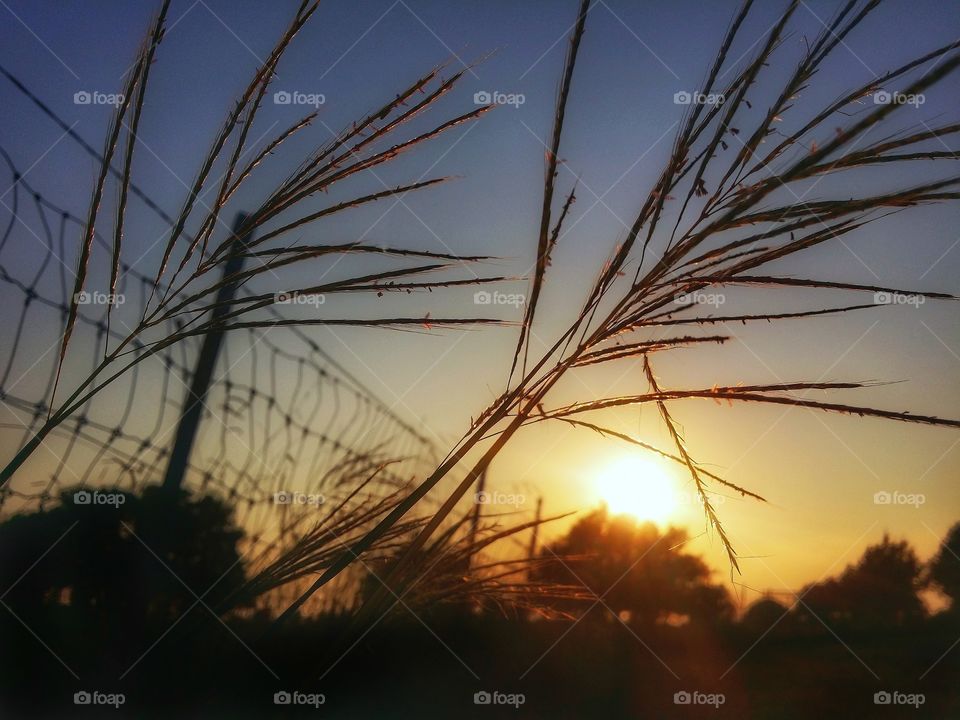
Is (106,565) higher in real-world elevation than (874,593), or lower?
higher

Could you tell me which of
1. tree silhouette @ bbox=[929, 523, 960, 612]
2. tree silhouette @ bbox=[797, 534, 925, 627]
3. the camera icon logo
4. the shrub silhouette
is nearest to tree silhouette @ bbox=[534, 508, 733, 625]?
tree silhouette @ bbox=[797, 534, 925, 627]

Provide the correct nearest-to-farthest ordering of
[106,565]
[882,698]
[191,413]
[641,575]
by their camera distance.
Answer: [106,565] → [191,413] → [882,698] → [641,575]

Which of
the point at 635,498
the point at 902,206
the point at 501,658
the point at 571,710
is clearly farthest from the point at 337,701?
the point at 902,206

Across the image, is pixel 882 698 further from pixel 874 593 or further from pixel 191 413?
pixel 191 413

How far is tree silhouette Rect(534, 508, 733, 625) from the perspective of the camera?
1.42 metres

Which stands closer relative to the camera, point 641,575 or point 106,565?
point 106,565

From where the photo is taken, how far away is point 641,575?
1587mm

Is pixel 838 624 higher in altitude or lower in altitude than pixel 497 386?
lower

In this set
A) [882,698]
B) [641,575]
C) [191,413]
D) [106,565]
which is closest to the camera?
[106,565]

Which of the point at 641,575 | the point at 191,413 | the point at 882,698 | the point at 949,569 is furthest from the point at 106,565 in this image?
the point at 949,569

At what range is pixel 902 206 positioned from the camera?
0.54 meters

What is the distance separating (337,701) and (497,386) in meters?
0.78

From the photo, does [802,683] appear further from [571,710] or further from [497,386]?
[497,386]

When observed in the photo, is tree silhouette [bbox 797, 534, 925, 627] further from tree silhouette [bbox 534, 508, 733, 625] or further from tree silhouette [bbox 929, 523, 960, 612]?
tree silhouette [bbox 534, 508, 733, 625]
